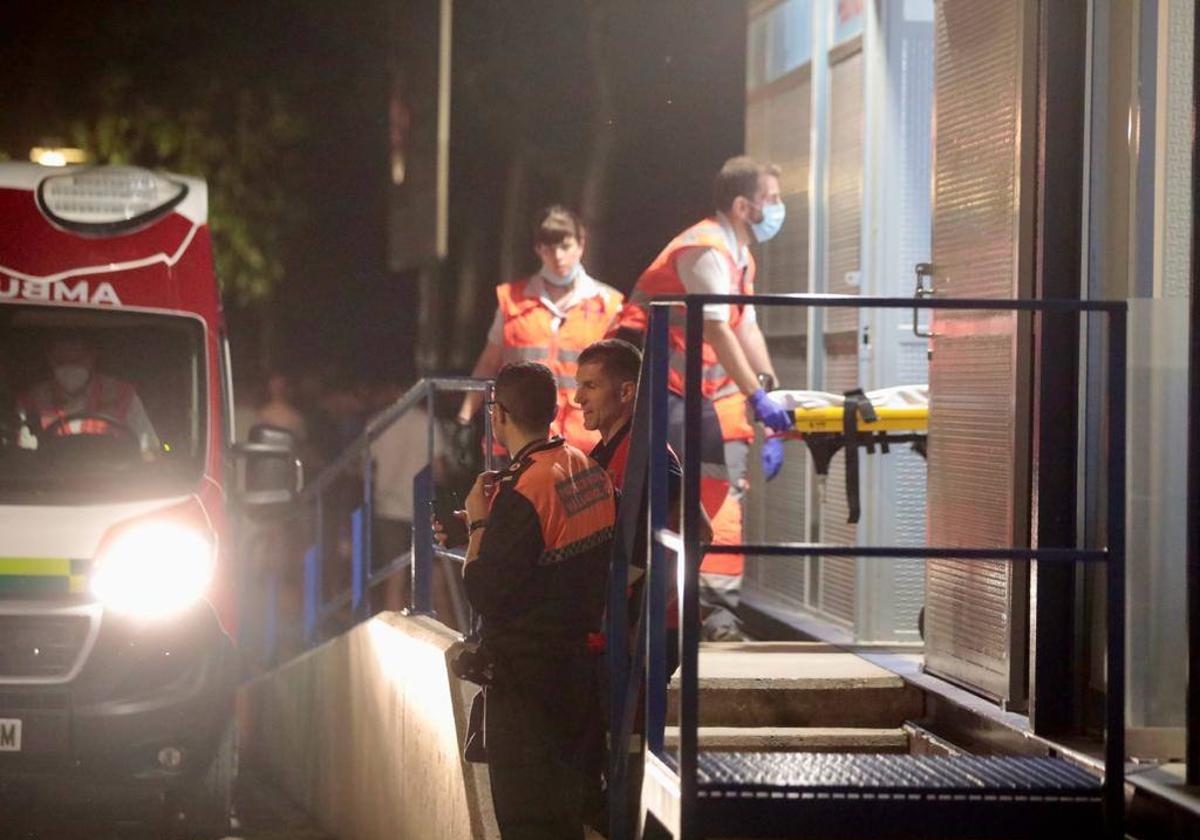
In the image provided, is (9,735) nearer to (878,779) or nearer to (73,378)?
(73,378)

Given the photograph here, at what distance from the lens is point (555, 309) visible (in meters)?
9.69

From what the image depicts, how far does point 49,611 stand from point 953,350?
11.2 feet

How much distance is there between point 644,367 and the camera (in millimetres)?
5184

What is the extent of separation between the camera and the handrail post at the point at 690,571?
4.72 m

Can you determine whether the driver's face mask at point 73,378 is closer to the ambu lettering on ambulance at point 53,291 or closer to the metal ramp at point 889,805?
the ambu lettering on ambulance at point 53,291

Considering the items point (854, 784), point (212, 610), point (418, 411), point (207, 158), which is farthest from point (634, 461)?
point (207, 158)

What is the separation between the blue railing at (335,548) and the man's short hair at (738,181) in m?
1.46

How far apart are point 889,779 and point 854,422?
312 centimetres

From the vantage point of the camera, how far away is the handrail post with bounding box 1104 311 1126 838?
4.85 m

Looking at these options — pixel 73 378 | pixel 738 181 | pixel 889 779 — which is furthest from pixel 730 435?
pixel 889 779

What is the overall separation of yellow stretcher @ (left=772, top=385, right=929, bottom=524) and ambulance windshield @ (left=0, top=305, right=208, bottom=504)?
2369 millimetres

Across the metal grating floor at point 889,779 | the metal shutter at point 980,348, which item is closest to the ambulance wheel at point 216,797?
the metal shutter at point 980,348

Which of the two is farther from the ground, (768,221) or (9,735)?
(768,221)

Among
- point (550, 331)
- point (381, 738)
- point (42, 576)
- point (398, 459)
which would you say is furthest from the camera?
point (398, 459)
